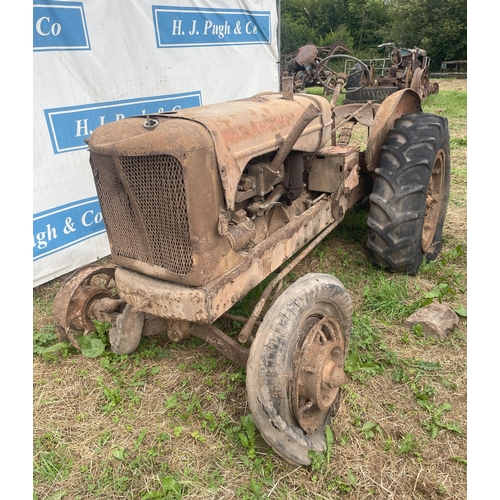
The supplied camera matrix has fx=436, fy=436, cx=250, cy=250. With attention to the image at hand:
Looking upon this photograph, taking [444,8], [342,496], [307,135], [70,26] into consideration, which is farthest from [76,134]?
[444,8]

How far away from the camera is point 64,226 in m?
3.97

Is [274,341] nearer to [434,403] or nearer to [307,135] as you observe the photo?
[434,403]

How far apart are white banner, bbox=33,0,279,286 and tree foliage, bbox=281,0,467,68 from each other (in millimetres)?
21220

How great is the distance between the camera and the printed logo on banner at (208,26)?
4531mm

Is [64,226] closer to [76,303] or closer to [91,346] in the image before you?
[76,303]

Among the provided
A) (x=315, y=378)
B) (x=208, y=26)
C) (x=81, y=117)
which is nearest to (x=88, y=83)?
(x=81, y=117)

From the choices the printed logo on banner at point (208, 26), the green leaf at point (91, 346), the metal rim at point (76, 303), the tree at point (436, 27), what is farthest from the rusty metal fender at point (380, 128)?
the tree at point (436, 27)

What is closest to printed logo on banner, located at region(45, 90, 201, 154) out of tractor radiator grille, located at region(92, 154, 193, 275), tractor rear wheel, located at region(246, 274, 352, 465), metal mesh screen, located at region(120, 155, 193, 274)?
tractor radiator grille, located at region(92, 154, 193, 275)

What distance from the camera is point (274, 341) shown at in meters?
1.89

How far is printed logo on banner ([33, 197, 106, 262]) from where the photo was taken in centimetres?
378

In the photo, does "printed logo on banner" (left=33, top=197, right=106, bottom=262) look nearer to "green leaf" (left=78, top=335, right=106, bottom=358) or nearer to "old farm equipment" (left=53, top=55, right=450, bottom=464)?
"old farm equipment" (left=53, top=55, right=450, bottom=464)

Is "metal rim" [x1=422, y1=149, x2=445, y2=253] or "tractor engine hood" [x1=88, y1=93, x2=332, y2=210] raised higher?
"tractor engine hood" [x1=88, y1=93, x2=332, y2=210]

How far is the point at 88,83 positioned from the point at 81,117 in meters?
0.31

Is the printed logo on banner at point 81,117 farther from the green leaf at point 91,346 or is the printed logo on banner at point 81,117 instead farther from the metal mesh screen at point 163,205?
the metal mesh screen at point 163,205
